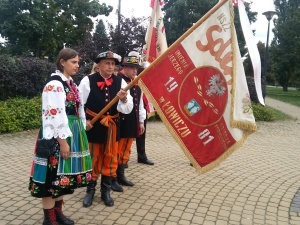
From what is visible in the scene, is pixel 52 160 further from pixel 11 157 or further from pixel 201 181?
pixel 11 157

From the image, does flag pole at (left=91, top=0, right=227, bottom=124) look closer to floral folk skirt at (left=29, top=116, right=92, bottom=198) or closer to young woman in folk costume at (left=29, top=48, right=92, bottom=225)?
young woman in folk costume at (left=29, top=48, right=92, bottom=225)

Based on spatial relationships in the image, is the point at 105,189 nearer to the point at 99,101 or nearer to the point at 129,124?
the point at 129,124

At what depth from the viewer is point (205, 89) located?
339 centimetres

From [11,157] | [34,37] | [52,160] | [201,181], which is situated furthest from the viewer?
[34,37]

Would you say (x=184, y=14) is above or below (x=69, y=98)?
above

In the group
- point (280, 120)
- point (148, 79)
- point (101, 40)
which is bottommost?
point (280, 120)

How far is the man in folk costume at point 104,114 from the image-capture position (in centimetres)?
386

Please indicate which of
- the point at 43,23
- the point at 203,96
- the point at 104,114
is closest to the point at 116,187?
the point at 104,114

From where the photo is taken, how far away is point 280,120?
13711 millimetres

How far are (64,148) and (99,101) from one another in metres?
0.96

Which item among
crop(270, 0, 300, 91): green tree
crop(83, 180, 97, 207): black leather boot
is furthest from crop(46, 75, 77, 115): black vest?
crop(270, 0, 300, 91): green tree

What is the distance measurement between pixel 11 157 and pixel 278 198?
15.3ft

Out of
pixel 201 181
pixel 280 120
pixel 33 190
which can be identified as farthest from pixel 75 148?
pixel 280 120

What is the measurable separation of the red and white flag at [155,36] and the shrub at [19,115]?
424 centimetres
